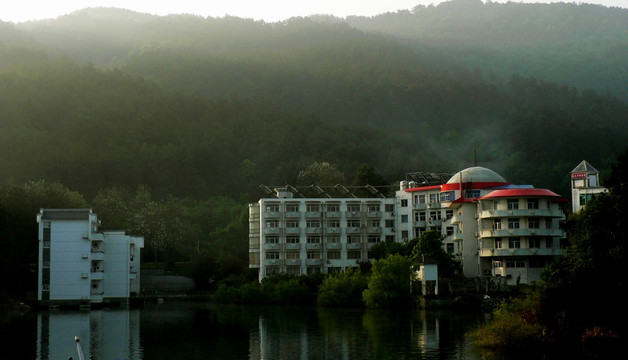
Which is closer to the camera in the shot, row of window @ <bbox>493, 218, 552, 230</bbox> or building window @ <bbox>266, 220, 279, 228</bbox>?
row of window @ <bbox>493, 218, 552, 230</bbox>

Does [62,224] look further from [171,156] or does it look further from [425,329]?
[171,156]

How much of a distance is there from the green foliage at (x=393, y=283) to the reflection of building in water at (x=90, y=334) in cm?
2331

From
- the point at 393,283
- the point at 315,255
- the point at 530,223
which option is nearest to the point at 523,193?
the point at 530,223

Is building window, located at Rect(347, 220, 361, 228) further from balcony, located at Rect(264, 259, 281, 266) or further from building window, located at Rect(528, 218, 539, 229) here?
building window, located at Rect(528, 218, 539, 229)

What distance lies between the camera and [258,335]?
55031mm

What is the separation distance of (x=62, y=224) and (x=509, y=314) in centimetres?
6248

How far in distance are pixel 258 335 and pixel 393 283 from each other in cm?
2638

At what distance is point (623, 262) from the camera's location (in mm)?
41625

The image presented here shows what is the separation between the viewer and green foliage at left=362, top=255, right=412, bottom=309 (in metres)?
78.4

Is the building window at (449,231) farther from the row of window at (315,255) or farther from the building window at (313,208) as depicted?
the building window at (313,208)

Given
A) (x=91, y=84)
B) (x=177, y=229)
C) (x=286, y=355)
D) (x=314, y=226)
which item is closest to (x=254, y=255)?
(x=314, y=226)

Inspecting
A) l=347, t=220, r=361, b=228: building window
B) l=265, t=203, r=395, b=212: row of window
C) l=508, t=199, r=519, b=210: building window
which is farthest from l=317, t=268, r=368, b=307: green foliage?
l=347, t=220, r=361, b=228: building window

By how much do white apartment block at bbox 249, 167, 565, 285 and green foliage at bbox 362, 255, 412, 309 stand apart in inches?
672

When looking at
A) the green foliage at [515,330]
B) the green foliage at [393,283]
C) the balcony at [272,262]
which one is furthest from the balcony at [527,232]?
the green foliage at [515,330]
